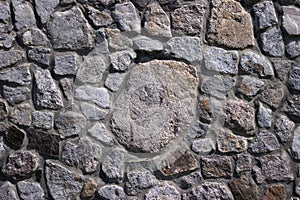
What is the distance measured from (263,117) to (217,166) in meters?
0.37

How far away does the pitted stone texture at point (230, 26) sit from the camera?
3.55 meters

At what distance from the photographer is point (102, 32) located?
137 inches

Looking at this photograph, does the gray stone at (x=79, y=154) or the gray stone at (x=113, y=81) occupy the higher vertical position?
the gray stone at (x=113, y=81)

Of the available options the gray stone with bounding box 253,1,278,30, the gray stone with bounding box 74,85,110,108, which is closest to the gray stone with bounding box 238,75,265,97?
the gray stone with bounding box 253,1,278,30

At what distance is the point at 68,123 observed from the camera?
3439 millimetres

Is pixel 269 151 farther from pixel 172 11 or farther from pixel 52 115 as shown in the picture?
pixel 52 115

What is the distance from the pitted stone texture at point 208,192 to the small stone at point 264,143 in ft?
0.91

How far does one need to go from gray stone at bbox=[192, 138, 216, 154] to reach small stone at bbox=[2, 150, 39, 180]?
34.5 inches

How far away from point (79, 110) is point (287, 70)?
118 cm

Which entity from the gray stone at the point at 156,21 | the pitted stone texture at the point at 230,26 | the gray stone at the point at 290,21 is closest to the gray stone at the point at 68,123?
the gray stone at the point at 156,21

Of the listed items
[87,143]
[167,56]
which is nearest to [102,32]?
[167,56]

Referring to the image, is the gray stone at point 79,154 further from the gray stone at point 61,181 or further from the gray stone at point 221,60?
the gray stone at point 221,60

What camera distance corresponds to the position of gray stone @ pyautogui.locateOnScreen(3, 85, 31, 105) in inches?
134

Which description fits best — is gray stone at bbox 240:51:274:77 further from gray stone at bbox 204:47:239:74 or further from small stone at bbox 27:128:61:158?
small stone at bbox 27:128:61:158
